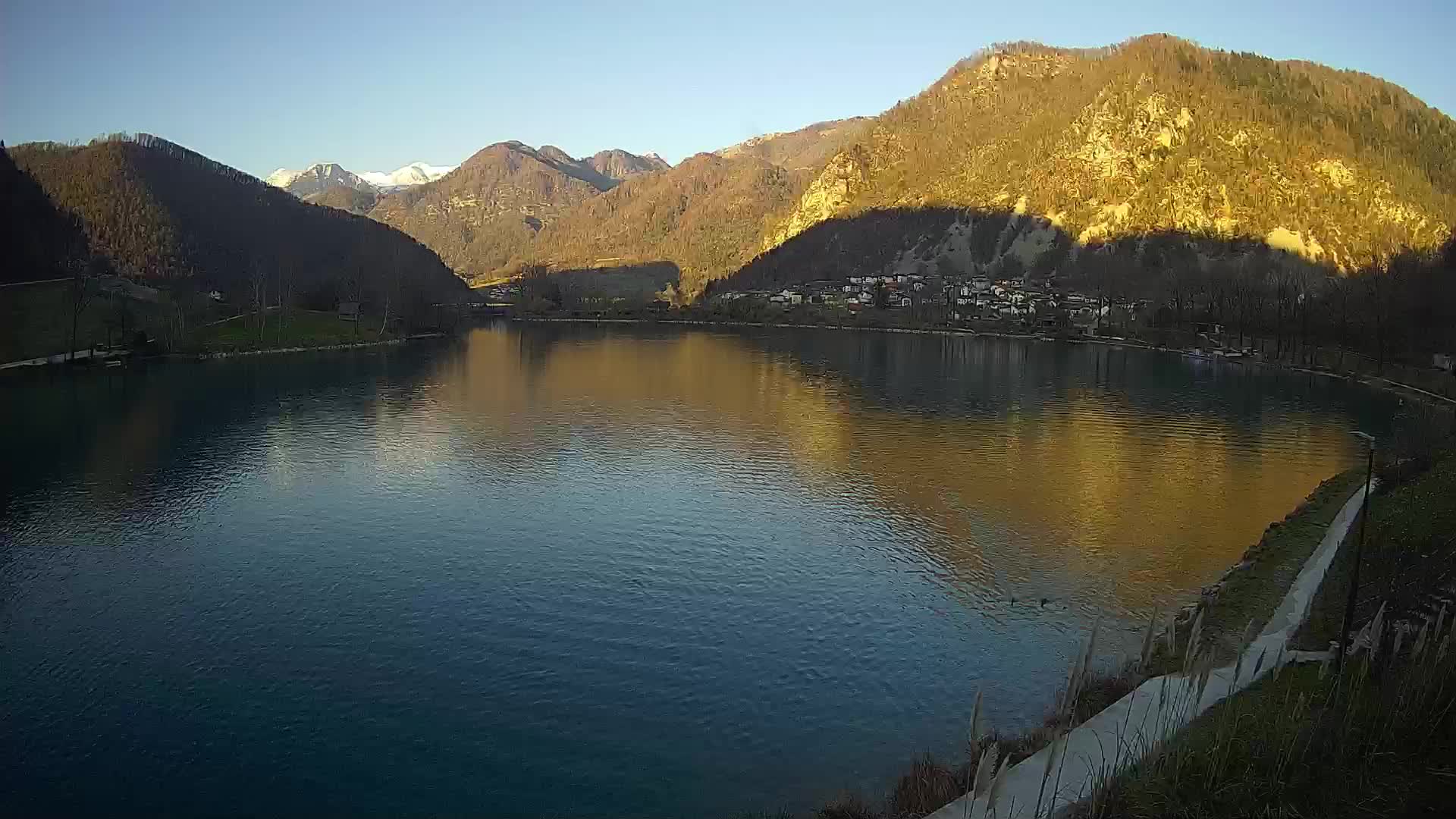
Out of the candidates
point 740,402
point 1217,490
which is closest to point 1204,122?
point 740,402

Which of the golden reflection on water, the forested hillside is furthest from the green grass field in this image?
the forested hillside

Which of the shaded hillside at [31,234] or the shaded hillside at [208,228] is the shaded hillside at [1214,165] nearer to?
the shaded hillside at [208,228]

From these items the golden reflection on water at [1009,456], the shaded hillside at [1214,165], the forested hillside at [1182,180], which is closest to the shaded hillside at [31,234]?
the golden reflection on water at [1009,456]

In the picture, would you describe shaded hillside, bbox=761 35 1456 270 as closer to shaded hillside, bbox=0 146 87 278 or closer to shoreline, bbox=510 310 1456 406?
shoreline, bbox=510 310 1456 406

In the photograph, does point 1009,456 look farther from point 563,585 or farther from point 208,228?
point 208,228

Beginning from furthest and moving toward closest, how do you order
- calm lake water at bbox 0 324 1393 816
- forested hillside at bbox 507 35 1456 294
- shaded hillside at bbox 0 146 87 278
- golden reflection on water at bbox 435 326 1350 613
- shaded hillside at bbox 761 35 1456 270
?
forested hillside at bbox 507 35 1456 294 < shaded hillside at bbox 761 35 1456 270 < shaded hillside at bbox 0 146 87 278 < golden reflection on water at bbox 435 326 1350 613 < calm lake water at bbox 0 324 1393 816

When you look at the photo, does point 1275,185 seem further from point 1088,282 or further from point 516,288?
point 516,288

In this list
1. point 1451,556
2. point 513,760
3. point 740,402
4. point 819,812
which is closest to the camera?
point 819,812

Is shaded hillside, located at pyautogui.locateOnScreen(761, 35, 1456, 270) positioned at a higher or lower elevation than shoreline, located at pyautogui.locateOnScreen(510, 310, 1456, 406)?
higher
